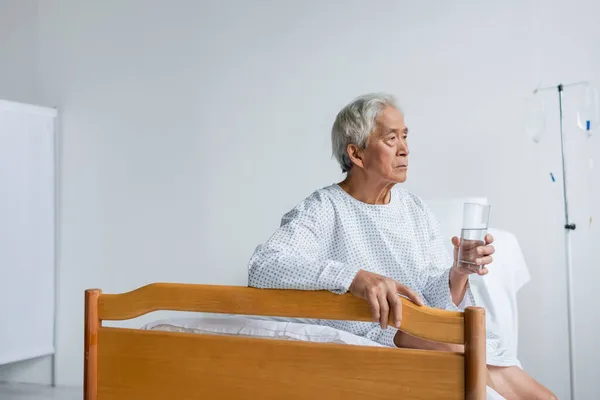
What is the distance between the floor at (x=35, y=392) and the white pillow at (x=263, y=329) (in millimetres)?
2258

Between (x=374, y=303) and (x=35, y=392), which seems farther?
(x=35, y=392)

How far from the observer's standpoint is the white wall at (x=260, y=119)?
339cm

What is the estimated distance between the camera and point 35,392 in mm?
3953

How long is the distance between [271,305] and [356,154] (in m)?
0.70

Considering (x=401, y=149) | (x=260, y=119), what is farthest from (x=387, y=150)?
(x=260, y=119)

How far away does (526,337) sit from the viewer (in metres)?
3.43

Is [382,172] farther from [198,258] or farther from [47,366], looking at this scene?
[47,366]

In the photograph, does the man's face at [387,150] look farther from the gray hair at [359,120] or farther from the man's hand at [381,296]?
the man's hand at [381,296]

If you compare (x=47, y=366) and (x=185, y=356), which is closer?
(x=185, y=356)

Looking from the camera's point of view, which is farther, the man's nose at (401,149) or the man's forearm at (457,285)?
the man's nose at (401,149)

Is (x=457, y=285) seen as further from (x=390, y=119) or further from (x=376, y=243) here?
(x=390, y=119)

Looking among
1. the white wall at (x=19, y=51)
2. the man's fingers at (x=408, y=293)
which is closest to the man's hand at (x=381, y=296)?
the man's fingers at (x=408, y=293)

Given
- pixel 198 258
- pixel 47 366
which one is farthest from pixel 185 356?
pixel 47 366

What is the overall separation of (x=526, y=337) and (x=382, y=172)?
64.8 inches
